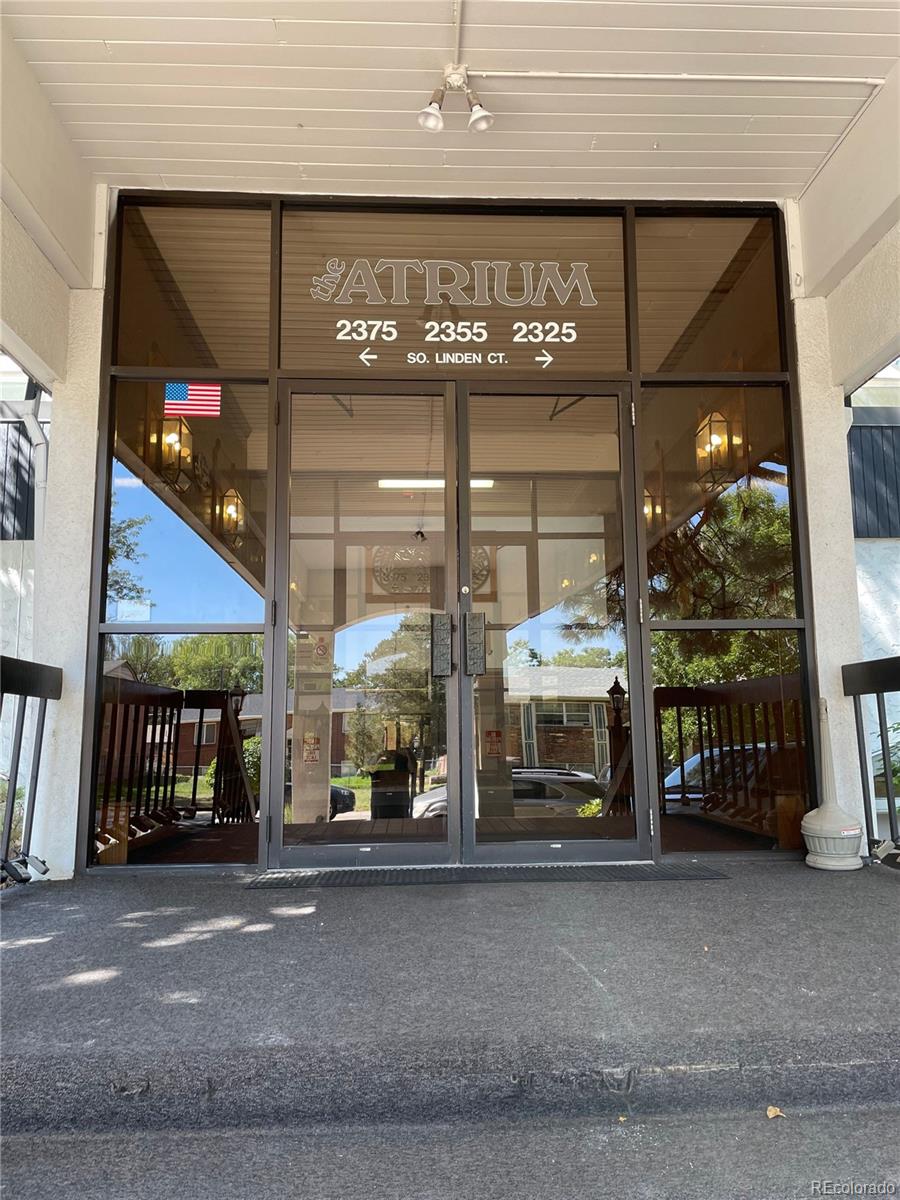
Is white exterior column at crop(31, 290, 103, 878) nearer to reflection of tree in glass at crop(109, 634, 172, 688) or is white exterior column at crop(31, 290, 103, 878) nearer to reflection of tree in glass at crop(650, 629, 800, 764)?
reflection of tree in glass at crop(109, 634, 172, 688)

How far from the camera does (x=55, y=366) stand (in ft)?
12.0

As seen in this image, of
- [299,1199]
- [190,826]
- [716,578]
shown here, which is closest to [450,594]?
[716,578]

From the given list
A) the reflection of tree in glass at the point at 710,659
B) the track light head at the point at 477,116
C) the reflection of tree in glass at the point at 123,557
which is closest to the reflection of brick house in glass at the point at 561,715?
the reflection of tree in glass at the point at 710,659

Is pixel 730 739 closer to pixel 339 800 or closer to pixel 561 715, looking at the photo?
pixel 561 715

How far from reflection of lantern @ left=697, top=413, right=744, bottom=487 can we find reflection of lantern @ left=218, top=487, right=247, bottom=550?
2443 mm

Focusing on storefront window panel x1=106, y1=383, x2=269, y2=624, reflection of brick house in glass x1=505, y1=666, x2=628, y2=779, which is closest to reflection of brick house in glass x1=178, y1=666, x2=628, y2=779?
reflection of brick house in glass x1=505, y1=666, x2=628, y2=779

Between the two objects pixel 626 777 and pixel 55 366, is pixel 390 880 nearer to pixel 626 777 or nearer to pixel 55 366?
pixel 626 777

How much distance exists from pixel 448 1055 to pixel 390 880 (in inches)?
66.0

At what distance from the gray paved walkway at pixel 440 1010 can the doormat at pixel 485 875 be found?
422mm

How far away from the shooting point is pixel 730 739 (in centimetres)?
436

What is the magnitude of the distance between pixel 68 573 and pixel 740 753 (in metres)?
3.51

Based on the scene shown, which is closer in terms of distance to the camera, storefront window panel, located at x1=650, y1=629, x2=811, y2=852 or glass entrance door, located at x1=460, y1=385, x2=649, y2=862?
glass entrance door, located at x1=460, y1=385, x2=649, y2=862

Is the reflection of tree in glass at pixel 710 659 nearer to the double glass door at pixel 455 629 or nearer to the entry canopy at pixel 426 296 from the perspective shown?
the double glass door at pixel 455 629

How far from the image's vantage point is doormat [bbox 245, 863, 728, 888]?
326cm
